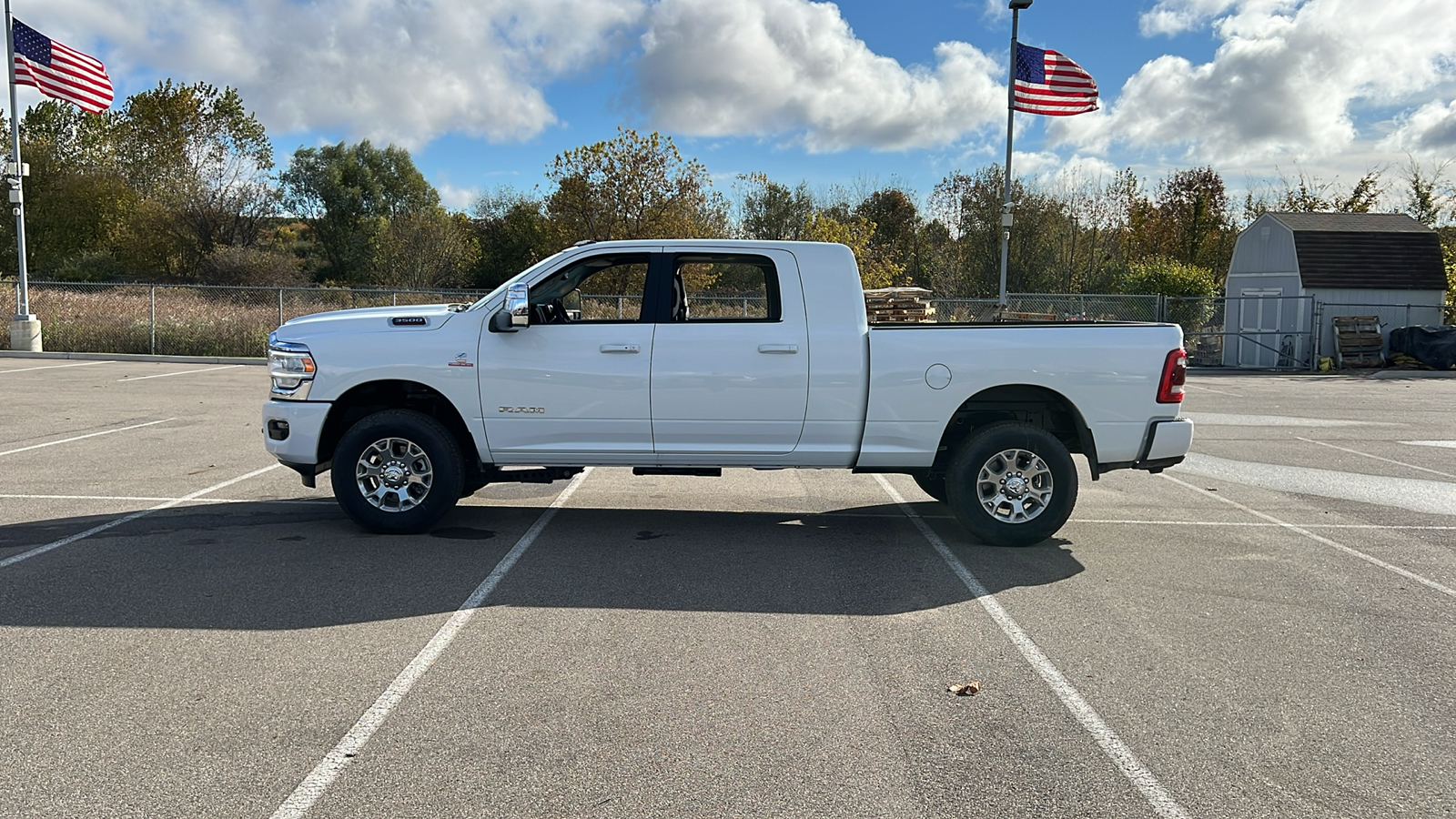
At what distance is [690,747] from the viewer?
3811 mm

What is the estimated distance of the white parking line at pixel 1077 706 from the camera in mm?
3504

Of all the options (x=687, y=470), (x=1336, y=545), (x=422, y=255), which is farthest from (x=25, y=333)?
(x=1336, y=545)

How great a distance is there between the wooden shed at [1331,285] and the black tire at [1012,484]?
24.7 meters

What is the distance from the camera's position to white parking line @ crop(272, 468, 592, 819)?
3377mm

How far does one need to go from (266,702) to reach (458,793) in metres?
1.25

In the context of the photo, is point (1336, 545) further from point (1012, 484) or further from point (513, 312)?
point (513, 312)

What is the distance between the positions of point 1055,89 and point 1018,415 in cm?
1688

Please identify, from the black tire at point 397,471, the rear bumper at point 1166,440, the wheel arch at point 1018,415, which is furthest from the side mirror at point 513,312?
the rear bumper at point 1166,440

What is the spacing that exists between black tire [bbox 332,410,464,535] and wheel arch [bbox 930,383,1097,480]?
345cm

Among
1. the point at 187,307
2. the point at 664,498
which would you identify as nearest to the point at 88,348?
the point at 187,307

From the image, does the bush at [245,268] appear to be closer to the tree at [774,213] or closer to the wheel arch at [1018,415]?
the tree at [774,213]

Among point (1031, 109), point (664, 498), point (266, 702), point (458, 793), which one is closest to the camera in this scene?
point (458, 793)

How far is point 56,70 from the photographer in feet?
72.7

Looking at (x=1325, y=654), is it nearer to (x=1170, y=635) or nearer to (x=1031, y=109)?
(x=1170, y=635)
